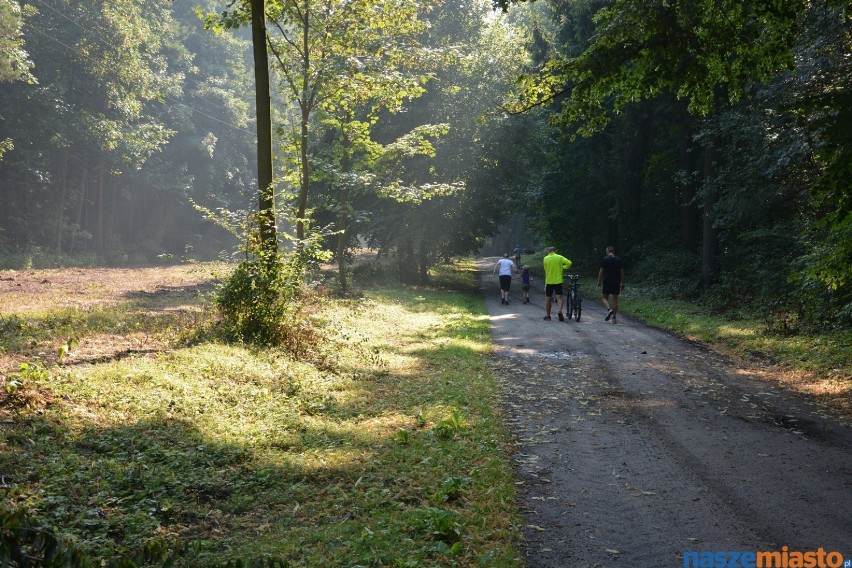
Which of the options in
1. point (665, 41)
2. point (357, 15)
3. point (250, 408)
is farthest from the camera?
point (357, 15)

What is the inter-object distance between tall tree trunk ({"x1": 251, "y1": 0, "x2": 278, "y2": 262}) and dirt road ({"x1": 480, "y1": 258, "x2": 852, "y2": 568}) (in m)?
4.96

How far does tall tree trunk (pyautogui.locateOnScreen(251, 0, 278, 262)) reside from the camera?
476 inches

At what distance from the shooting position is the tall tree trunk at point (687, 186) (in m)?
27.6

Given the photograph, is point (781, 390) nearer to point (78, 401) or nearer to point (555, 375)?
point (555, 375)

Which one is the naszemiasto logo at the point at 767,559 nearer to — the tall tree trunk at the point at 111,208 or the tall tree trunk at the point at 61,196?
the tall tree trunk at the point at 61,196

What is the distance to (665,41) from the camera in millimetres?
8977

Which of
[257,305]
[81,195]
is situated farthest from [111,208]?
[257,305]

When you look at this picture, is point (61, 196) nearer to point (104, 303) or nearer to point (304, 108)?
point (104, 303)

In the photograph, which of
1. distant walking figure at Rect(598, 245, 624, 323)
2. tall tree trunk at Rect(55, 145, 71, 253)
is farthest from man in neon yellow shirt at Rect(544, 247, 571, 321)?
tall tree trunk at Rect(55, 145, 71, 253)

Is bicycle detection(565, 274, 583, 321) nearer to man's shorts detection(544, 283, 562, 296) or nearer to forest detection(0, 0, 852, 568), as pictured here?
man's shorts detection(544, 283, 562, 296)

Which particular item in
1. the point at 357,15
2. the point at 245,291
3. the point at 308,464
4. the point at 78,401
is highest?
the point at 357,15

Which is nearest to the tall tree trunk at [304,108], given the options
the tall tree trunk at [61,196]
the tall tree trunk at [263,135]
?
the tall tree trunk at [263,135]

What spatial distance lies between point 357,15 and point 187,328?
10188 mm

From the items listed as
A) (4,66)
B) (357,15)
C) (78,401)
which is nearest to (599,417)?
(78,401)
